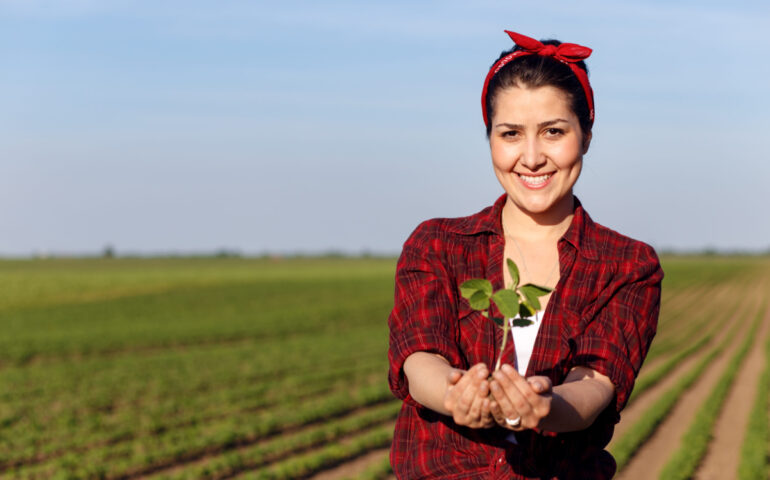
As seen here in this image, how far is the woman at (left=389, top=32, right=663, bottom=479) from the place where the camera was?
1906mm

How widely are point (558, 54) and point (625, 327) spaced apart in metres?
0.66


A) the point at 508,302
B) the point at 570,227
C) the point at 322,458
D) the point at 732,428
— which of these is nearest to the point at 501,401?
the point at 508,302

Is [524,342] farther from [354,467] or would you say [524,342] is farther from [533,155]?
[354,467]

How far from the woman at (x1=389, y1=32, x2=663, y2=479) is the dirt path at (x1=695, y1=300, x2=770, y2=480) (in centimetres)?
787

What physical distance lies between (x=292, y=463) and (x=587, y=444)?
285 inches

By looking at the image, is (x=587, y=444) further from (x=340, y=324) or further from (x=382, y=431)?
(x=340, y=324)

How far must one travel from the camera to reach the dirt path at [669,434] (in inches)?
357

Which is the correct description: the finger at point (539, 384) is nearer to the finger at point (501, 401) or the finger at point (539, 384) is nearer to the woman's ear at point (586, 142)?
the finger at point (501, 401)

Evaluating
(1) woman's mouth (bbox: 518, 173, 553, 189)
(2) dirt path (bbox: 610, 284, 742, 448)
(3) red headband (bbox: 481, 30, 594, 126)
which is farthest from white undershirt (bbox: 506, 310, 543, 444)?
(2) dirt path (bbox: 610, 284, 742, 448)

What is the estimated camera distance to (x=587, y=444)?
1.98 metres

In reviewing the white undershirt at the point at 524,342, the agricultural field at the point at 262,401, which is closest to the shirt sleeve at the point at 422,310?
the white undershirt at the point at 524,342

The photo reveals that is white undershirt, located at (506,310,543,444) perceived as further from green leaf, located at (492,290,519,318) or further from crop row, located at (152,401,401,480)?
crop row, located at (152,401,401,480)

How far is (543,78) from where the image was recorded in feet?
6.39

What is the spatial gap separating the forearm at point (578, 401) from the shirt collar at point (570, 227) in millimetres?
306
